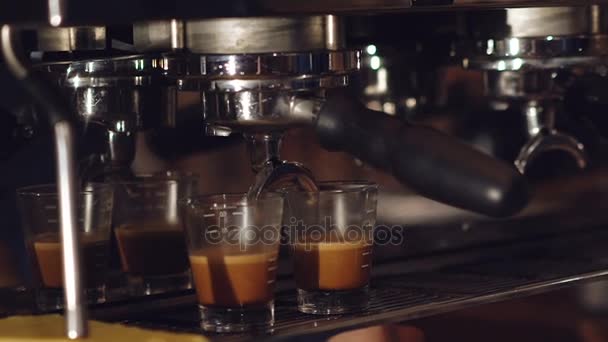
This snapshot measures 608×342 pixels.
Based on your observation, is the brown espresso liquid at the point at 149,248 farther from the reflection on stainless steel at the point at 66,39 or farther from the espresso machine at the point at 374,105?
the reflection on stainless steel at the point at 66,39

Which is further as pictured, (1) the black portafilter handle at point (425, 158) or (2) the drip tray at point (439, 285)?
(2) the drip tray at point (439, 285)

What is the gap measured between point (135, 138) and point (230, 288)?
0.20 metres

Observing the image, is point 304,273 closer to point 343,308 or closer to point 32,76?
point 343,308

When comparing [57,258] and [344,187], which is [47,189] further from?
[344,187]

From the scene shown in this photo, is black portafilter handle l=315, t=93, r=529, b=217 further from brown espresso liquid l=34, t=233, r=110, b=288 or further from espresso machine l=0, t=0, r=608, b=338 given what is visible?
brown espresso liquid l=34, t=233, r=110, b=288

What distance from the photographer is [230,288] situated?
0.88 meters

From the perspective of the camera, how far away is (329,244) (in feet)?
3.07

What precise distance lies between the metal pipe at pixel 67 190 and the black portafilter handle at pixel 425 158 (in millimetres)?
170

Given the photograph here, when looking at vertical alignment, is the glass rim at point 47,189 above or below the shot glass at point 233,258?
above

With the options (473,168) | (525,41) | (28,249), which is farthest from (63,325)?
(525,41)

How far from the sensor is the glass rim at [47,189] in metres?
0.93

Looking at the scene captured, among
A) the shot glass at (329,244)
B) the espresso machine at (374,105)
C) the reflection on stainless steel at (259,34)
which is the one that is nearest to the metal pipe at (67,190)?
the espresso machine at (374,105)

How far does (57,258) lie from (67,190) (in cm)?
21

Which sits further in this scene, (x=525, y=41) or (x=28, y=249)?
(x=525, y=41)
